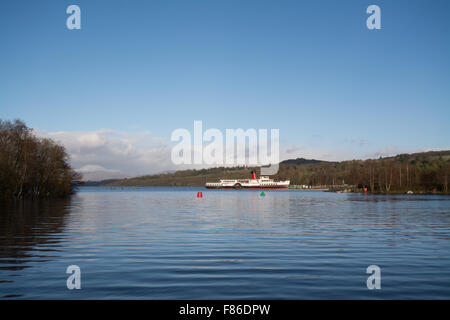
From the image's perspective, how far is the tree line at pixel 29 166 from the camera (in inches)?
2943

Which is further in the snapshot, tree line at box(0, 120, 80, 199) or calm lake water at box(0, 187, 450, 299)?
tree line at box(0, 120, 80, 199)

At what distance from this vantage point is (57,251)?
18.9 meters

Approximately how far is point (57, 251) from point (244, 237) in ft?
35.1

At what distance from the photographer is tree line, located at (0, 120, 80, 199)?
7475 cm

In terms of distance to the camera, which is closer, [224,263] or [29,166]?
[224,263]

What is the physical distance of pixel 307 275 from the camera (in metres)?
13.8

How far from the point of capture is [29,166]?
264 feet

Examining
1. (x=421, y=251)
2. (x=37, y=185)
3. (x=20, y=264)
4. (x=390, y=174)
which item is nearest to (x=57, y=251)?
(x=20, y=264)

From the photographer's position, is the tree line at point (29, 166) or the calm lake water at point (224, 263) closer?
the calm lake water at point (224, 263)
